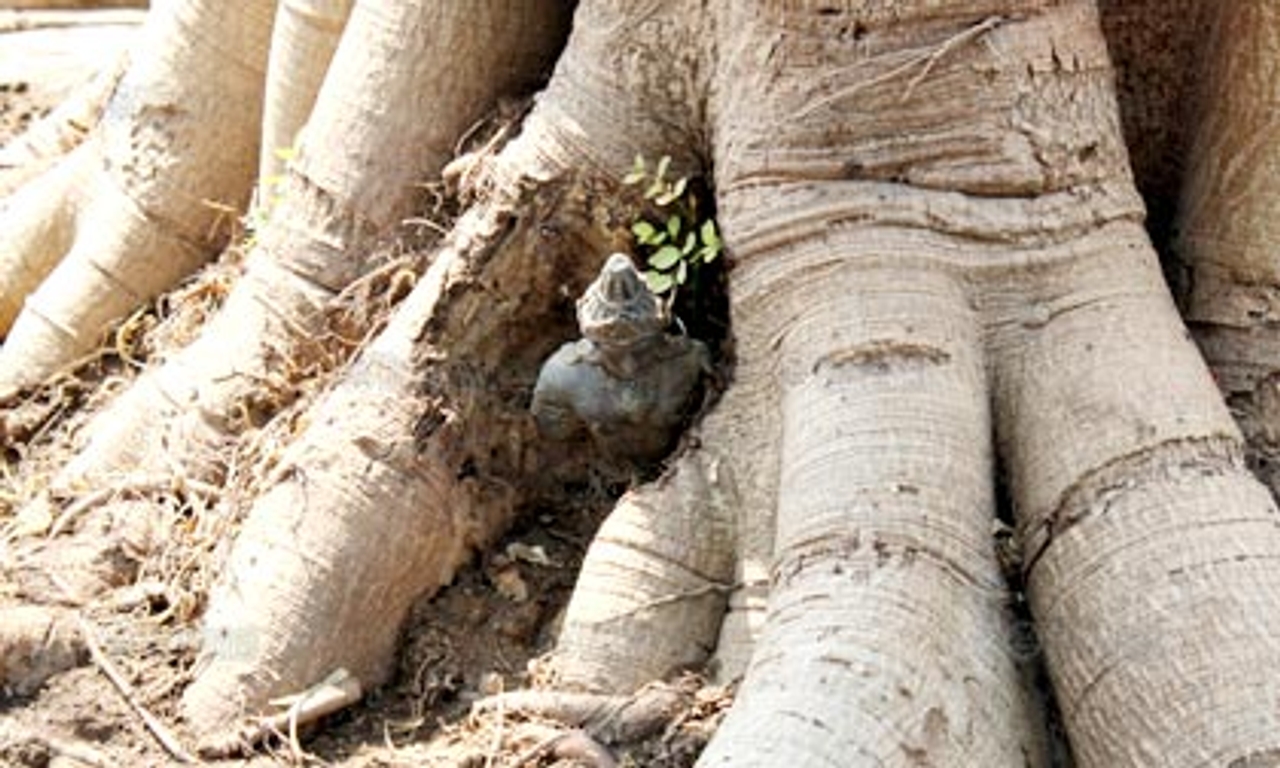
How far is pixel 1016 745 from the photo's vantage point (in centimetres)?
262

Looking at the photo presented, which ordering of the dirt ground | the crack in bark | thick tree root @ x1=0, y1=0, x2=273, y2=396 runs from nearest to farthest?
the crack in bark < the dirt ground < thick tree root @ x1=0, y1=0, x2=273, y2=396

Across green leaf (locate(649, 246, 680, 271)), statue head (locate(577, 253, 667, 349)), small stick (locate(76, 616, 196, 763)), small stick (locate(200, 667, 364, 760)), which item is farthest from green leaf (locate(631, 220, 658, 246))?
small stick (locate(76, 616, 196, 763))

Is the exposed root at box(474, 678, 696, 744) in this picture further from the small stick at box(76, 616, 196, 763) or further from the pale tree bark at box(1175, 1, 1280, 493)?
the pale tree bark at box(1175, 1, 1280, 493)

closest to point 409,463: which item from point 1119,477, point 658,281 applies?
point 658,281

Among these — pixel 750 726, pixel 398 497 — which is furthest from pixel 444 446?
pixel 750 726

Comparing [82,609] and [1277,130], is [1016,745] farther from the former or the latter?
[82,609]

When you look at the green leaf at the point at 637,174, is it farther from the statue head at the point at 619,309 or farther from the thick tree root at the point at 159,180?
the thick tree root at the point at 159,180

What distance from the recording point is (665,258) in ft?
10.8

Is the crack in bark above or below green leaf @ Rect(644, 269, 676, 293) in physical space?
below

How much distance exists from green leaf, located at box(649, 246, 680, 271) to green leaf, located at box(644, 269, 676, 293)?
2 centimetres

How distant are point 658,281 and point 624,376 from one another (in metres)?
0.18

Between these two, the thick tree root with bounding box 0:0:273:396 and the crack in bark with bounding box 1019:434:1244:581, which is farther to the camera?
the thick tree root with bounding box 0:0:273:396

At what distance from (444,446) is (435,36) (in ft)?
2.69

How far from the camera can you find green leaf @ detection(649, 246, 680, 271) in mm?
3277
